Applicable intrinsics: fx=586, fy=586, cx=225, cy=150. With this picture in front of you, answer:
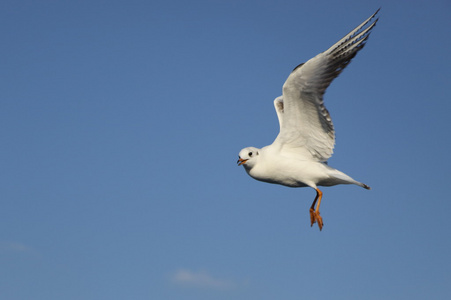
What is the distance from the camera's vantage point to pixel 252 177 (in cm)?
1777

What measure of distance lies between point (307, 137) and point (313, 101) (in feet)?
4.41

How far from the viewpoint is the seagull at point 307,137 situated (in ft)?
53.4

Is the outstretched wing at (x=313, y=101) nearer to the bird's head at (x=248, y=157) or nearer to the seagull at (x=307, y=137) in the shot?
the seagull at (x=307, y=137)

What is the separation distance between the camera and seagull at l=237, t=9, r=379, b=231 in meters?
16.3

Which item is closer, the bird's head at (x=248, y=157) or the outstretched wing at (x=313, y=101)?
the outstretched wing at (x=313, y=101)

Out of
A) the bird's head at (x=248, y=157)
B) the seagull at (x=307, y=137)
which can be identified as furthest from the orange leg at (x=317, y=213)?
the bird's head at (x=248, y=157)

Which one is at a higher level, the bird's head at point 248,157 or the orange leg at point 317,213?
the bird's head at point 248,157

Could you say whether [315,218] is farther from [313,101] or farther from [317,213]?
[313,101]

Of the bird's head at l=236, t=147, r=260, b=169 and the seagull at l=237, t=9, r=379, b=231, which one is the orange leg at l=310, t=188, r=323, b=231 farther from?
the bird's head at l=236, t=147, r=260, b=169

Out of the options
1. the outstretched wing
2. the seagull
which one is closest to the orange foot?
the seagull

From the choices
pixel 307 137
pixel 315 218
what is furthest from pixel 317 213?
pixel 307 137

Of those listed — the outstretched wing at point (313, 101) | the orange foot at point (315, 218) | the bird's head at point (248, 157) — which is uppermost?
the outstretched wing at point (313, 101)

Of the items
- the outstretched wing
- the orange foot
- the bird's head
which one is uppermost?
the outstretched wing

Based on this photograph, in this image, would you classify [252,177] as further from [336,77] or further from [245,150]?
[336,77]
